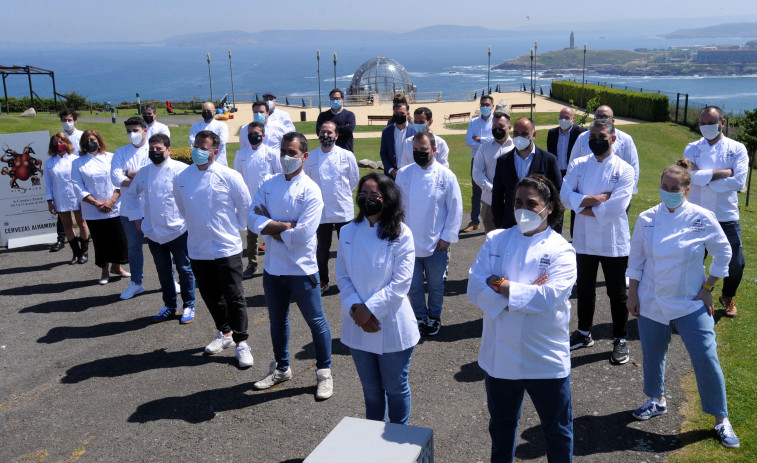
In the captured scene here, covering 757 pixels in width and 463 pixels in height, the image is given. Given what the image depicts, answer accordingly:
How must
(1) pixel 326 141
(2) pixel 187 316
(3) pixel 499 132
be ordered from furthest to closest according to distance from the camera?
(1) pixel 326 141, (2) pixel 187 316, (3) pixel 499 132

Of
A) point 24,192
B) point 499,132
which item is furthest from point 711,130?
point 24,192

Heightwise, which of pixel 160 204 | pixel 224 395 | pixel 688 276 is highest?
pixel 160 204

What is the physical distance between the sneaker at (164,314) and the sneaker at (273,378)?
2471mm

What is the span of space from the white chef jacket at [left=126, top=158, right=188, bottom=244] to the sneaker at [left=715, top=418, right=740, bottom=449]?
20.5 feet

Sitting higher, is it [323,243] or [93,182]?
[93,182]

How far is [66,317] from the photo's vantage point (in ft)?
29.5

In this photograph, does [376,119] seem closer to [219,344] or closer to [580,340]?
[219,344]

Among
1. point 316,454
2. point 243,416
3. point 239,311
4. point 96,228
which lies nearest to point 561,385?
point 316,454

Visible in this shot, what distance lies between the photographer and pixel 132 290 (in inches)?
382

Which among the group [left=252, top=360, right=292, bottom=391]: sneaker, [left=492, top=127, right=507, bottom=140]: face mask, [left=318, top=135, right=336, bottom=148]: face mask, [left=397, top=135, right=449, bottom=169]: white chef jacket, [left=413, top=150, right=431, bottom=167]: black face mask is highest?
[left=492, top=127, right=507, bottom=140]: face mask

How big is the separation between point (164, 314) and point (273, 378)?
2.65 m

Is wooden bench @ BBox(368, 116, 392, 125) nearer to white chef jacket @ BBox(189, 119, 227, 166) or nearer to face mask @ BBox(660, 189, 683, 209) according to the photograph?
white chef jacket @ BBox(189, 119, 227, 166)

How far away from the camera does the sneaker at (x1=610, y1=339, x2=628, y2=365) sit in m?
6.90

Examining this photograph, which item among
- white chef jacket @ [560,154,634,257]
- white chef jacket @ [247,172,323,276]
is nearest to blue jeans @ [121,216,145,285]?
white chef jacket @ [247,172,323,276]
